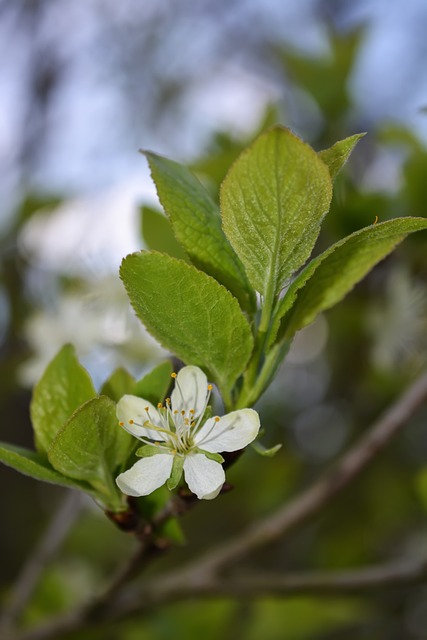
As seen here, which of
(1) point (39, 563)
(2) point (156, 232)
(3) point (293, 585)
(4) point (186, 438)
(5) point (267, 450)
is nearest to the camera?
(5) point (267, 450)

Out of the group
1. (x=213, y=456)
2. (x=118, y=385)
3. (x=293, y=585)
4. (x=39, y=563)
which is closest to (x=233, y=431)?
(x=213, y=456)

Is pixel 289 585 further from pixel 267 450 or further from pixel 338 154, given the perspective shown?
pixel 338 154

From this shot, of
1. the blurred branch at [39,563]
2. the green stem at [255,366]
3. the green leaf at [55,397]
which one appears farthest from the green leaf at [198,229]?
the blurred branch at [39,563]

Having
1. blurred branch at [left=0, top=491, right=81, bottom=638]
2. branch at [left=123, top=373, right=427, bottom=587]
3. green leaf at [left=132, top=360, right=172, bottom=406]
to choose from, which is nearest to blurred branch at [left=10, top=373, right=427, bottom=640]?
branch at [left=123, top=373, right=427, bottom=587]

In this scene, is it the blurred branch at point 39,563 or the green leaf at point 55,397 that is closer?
the green leaf at point 55,397

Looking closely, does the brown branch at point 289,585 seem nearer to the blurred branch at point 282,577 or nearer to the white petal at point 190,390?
the blurred branch at point 282,577

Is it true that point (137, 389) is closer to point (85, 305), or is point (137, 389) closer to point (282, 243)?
point (282, 243)
